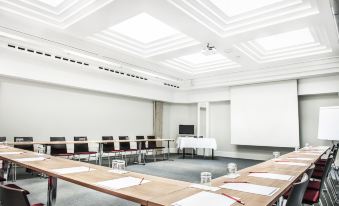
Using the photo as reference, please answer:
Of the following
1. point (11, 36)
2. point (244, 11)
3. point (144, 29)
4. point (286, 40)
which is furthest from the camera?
point (286, 40)

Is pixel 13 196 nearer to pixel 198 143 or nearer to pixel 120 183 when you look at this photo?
pixel 120 183

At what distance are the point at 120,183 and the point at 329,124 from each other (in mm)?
6369

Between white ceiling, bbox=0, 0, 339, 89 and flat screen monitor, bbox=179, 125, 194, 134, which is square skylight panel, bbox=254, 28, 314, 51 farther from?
flat screen monitor, bbox=179, 125, 194, 134

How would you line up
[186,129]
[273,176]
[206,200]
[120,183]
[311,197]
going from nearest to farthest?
[206,200]
[120,183]
[273,176]
[311,197]
[186,129]

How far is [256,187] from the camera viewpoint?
1511 mm

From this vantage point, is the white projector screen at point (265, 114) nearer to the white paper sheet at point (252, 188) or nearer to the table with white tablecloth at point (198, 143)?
the table with white tablecloth at point (198, 143)

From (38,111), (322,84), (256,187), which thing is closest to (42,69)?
(38,111)

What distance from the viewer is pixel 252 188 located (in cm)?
148

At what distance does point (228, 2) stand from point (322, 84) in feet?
15.9

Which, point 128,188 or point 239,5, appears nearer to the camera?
point 128,188

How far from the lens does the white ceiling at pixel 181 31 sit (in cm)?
405

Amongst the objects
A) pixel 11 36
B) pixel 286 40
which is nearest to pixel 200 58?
pixel 286 40

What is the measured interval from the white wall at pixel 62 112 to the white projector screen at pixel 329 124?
20.2ft

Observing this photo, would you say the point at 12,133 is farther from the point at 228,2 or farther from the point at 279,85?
the point at 279,85
